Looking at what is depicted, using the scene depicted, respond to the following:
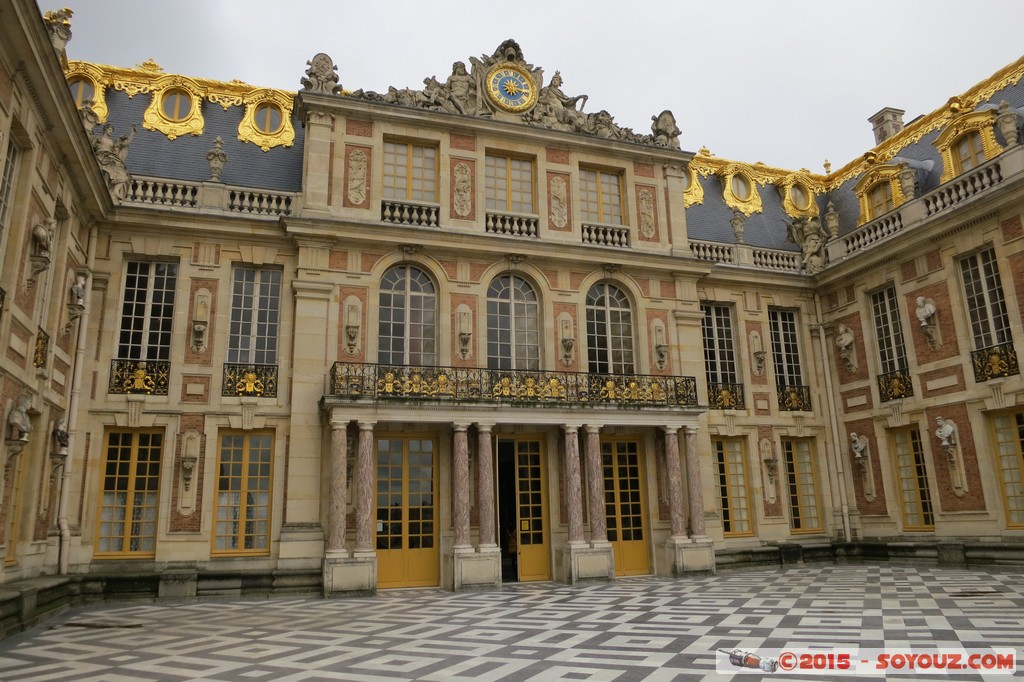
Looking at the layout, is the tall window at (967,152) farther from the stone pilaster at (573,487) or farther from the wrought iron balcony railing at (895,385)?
the stone pilaster at (573,487)

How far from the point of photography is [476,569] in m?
14.7

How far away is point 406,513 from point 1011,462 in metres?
12.8

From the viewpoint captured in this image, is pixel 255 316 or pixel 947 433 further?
pixel 947 433

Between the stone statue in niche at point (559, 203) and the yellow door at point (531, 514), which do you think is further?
the stone statue in niche at point (559, 203)

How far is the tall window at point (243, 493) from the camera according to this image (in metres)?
14.6

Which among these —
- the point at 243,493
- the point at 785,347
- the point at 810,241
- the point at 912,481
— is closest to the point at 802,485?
the point at 912,481

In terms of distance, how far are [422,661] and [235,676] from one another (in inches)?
75.7

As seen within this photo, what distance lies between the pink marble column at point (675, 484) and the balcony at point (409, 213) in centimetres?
727

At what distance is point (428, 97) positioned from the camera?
17.5 m

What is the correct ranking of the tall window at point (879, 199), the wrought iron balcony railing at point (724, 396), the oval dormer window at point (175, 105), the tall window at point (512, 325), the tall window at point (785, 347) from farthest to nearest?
the tall window at point (785, 347) < the tall window at point (879, 199) < the wrought iron balcony railing at point (724, 396) < the oval dormer window at point (175, 105) < the tall window at point (512, 325)

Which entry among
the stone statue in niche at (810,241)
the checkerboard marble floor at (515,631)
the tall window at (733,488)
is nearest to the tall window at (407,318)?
the checkerboard marble floor at (515,631)

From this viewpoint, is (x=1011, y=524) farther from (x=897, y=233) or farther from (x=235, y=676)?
(x=235, y=676)

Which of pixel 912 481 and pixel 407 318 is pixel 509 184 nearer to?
pixel 407 318

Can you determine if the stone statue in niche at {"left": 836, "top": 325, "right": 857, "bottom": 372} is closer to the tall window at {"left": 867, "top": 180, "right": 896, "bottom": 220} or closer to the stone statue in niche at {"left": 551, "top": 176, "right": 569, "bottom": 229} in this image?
the tall window at {"left": 867, "top": 180, "right": 896, "bottom": 220}
